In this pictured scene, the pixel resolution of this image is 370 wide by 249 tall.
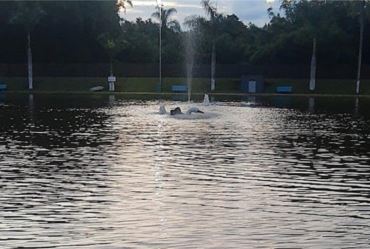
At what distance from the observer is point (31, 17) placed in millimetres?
59781

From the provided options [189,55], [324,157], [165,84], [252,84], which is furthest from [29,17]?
[324,157]

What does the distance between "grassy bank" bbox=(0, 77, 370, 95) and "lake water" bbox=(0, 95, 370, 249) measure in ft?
111

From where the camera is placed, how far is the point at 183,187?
13109 millimetres

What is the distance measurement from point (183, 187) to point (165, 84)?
48794 mm

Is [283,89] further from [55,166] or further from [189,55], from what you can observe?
[55,166]

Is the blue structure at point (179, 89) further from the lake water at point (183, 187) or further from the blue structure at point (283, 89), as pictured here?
the lake water at point (183, 187)

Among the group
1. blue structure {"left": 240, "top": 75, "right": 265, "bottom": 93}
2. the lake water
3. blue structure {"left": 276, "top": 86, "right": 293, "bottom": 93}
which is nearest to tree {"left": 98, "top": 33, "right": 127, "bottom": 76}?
blue structure {"left": 240, "top": 75, "right": 265, "bottom": 93}

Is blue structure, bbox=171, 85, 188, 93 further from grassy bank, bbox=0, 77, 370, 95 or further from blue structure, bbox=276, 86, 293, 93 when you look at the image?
blue structure, bbox=276, 86, 293, 93

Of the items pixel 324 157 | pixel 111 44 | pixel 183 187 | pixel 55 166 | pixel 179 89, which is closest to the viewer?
pixel 183 187

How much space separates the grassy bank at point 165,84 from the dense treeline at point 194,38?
4.00m

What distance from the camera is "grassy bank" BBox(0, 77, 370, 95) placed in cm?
5894

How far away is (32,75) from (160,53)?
14315 mm

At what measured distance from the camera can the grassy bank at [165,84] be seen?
58.9m

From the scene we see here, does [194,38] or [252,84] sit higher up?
[194,38]
